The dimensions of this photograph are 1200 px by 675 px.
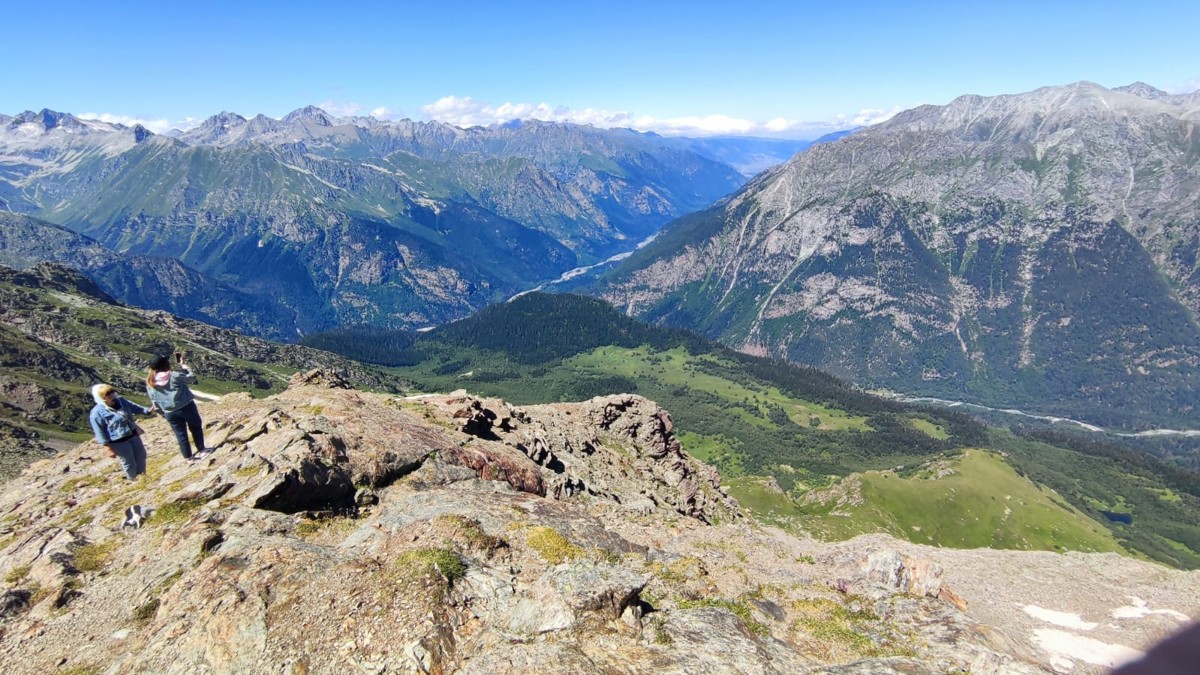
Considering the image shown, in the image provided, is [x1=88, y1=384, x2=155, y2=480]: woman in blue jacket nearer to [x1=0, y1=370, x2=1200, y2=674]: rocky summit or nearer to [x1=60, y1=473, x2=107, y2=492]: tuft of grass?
[x1=0, y1=370, x2=1200, y2=674]: rocky summit

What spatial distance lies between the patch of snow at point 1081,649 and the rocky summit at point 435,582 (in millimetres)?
210

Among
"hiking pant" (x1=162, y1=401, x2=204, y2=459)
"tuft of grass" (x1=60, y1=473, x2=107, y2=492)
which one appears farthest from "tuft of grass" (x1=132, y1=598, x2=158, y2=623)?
"tuft of grass" (x1=60, y1=473, x2=107, y2=492)

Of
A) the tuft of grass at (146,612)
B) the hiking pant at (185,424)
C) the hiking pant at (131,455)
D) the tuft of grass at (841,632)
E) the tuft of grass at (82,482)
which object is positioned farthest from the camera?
the tuft of grass at (82,482)

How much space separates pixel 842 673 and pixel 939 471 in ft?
678

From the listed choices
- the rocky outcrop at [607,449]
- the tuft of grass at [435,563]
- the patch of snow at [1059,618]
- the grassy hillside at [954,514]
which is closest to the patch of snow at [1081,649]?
the patch of snow at [1059,618]

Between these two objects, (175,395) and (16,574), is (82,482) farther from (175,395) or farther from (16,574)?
(16,574)

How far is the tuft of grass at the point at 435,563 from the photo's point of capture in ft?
63.7

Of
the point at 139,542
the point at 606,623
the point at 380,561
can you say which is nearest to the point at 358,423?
the point at 139,542

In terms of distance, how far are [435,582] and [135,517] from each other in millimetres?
15181

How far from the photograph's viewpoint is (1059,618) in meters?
34.2

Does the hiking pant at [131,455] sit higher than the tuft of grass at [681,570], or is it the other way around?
the hiking pant at [131,455]

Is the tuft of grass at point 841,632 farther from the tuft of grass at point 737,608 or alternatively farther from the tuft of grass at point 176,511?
the tuft of grass at point 176,511

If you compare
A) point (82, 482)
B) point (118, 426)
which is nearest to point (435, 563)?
point (118, 426)

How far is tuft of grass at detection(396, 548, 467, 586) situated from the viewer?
19.4 metres
